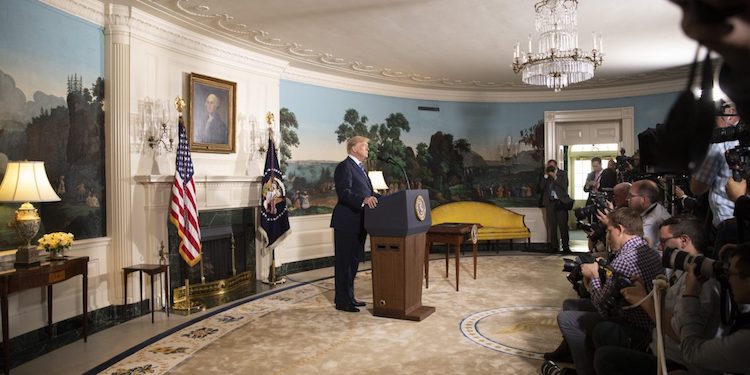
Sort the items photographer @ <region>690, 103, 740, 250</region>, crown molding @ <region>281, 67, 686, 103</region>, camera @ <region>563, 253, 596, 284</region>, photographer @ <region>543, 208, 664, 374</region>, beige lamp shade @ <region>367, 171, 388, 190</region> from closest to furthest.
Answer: photographer @ <region>690, 103, 740, 250</region>, photographer @ <region>543, 208, 664, 374</region>, camera @ <region>563, 253, 596, 284</region>, beige lamp shade @ <region>367, 171, 388, 190</region>, crown molding @ <region>281, 67, 686, 103</region>

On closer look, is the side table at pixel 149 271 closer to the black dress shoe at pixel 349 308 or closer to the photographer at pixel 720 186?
the black dress shoe at pixel 349 308

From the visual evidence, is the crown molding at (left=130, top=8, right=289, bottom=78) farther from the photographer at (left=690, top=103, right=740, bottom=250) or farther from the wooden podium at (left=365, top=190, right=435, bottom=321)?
the photographer at (left=690, top=103, right=740, bottom=250)

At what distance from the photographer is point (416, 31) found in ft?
21.7

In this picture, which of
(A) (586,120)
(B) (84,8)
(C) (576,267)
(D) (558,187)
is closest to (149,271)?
(B) (84,8)

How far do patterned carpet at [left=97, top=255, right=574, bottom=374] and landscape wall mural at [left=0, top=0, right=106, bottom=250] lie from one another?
151 centimetres

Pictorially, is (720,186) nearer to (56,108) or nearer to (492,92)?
(56,108)

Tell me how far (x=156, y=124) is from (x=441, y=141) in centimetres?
629

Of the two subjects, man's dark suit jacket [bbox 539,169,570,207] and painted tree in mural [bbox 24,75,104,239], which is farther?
man's dark suit jacket [bbox 539,169,570,207]

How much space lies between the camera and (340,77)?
358 inches

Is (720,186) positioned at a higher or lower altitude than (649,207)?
higher

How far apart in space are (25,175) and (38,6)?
5.40 ft

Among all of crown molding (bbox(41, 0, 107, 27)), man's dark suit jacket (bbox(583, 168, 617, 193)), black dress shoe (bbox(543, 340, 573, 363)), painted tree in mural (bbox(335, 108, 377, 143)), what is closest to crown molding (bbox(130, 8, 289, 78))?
crown molding (bbox(41, 0, 107, 27))

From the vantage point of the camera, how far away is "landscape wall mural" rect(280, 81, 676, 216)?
883 centimetres

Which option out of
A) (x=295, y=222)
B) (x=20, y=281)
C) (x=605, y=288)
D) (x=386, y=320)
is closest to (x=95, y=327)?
(x=20, y=281)
